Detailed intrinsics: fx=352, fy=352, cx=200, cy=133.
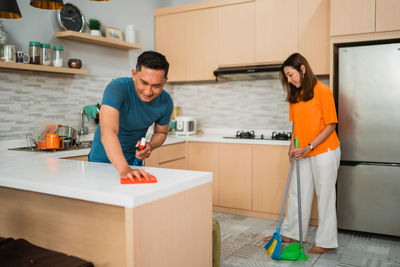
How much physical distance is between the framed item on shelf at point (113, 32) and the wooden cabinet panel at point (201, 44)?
0.86 metres

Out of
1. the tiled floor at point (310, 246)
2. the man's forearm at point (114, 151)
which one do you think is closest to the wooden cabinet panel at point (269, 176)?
the tiled floor at point (310, 246)

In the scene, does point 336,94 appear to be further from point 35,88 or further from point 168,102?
point 35,88

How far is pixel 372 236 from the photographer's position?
3090 mm

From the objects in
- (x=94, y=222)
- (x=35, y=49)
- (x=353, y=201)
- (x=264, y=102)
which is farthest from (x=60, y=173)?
(x=264, y=102)

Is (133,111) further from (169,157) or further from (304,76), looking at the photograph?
(169,157)

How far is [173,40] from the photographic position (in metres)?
4.42

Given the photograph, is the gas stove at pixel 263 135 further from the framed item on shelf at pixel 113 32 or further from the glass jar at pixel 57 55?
the glass jar at pixel 57 55

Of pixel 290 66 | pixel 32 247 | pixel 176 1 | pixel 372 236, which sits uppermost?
pixel 176 1

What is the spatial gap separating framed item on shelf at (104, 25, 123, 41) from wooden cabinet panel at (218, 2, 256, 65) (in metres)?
1.13

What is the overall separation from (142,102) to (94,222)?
2.24 ft

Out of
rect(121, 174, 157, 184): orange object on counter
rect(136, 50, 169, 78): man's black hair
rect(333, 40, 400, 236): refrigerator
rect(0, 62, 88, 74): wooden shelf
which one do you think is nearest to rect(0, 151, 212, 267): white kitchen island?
rect(121, 174, 157, 184): orange object on counter

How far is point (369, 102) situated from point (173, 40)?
2.45 m

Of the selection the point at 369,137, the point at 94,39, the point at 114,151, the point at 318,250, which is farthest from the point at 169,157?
the point at 114,151

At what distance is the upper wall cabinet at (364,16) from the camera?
9.67 feet
